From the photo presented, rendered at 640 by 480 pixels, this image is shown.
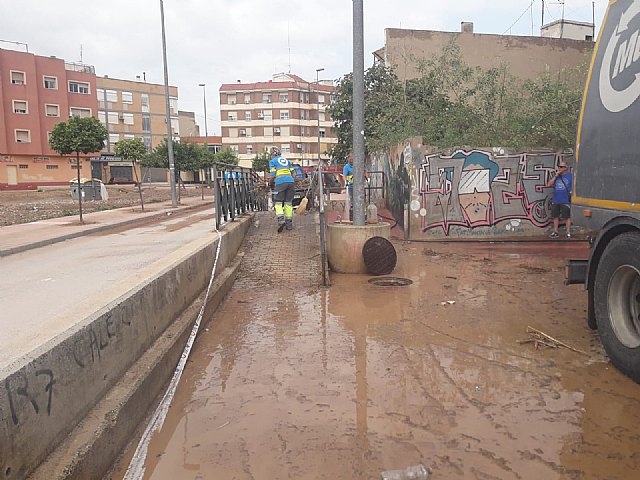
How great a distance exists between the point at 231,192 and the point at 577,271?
6.79m

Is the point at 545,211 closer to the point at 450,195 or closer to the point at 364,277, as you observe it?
the point at 450,195

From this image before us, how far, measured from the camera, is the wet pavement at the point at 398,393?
2.82 meters

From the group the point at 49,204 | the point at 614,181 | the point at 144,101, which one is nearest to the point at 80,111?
the point at 144,101

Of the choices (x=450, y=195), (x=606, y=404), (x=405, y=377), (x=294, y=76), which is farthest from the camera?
(x=294, y=76)

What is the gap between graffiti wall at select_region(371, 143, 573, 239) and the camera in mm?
10820

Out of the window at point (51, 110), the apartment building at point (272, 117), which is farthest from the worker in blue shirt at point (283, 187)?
the apartment building at point (272, 117)

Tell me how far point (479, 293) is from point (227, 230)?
4.10m

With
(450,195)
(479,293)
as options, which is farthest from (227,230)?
(450,195)

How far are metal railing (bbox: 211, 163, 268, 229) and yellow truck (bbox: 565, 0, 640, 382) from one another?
5.58 m

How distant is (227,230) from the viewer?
809cm

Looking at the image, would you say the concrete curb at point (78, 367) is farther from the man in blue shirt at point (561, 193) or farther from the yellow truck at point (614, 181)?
the man in blue shirt at point (561, 193)

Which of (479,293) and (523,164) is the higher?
(523,164)

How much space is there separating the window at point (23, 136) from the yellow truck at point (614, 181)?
49367 millimetres

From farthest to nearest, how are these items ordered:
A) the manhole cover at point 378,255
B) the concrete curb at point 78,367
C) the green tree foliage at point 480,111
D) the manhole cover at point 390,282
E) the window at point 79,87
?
1. the window at point 79,87
2. the green tree foliage at point 480,111
3. the manhole cover at point 378,255
4. the manhole cover at point 390,282
5. the concrete curb at point 78,367
